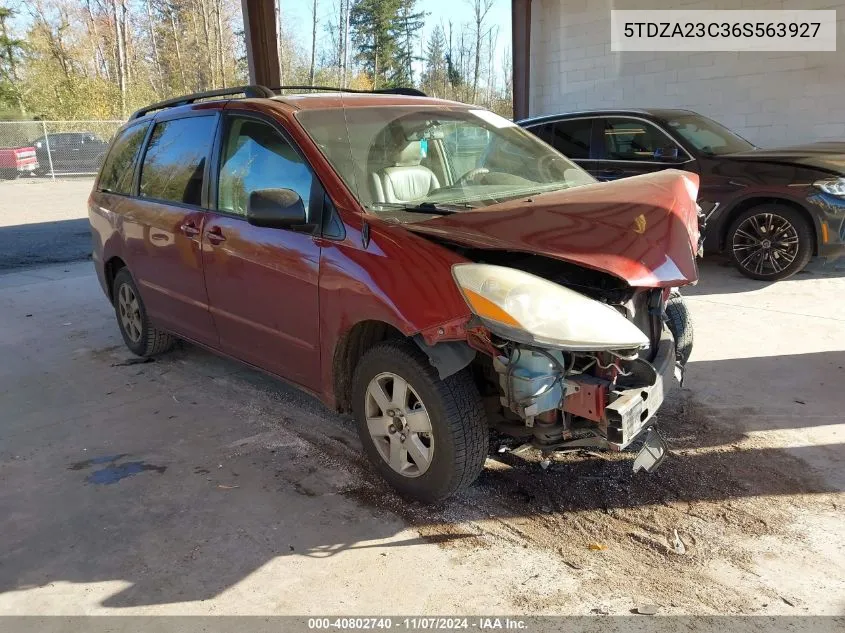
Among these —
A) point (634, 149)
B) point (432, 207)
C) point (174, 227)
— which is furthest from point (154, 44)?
point (432, 207)

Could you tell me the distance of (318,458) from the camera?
3.55 m

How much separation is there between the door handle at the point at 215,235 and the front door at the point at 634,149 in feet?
17.4

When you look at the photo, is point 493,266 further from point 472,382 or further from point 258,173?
point 258,173

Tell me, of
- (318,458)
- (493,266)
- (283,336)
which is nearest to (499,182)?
(493,266)

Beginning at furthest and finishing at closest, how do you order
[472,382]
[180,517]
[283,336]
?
1. [283,336]
2. [180,517]
3. [472,382]

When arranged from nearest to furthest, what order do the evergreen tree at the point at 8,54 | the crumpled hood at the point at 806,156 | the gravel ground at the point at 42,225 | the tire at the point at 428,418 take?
the tire at the point at 428,418, the crumpled hood at the point at 806,156, the gravel ground at the point at 42,225, the evergreen tree at the point at 8,54

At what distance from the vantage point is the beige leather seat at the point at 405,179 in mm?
3364

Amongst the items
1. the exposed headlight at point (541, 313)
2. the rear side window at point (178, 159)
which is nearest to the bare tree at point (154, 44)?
the rear side window at point (178, 159)

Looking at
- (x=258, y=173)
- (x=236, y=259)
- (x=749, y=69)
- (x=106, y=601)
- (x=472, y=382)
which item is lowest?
(x=106, y=601)

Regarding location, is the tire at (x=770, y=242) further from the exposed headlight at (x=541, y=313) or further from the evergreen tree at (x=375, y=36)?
the evergreen tree at (x=375, y=36)

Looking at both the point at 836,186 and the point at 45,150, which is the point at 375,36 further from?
the point at 836,186

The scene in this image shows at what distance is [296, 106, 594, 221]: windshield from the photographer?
3.34m

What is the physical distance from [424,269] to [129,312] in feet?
11.4

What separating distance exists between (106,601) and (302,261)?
171cm
